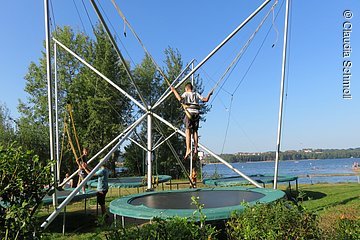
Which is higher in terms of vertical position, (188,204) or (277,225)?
(277,225)

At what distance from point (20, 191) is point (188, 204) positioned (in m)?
2.52

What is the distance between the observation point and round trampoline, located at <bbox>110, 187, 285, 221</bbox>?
2916 mm

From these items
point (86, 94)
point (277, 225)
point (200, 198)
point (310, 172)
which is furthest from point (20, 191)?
point (310, 172)

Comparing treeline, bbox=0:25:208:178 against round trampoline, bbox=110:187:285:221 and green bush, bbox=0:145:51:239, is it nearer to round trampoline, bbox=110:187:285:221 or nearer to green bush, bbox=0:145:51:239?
round trampoline, bbox=110:187:285:221

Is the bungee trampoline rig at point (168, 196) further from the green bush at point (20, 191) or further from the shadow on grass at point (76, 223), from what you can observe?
the green bush at point (20, 191)

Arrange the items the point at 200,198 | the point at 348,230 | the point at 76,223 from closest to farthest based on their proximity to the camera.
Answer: the point at 348,230
the point at 200,198
the point at 76,223

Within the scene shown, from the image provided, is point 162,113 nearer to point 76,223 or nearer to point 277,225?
point 76,223

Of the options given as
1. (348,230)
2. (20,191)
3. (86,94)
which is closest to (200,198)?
(348,230)

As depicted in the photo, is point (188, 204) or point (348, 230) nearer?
point (348, 230)

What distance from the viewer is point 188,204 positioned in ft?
12.1

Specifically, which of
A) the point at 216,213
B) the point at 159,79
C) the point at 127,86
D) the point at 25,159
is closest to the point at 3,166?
the point at 25,159

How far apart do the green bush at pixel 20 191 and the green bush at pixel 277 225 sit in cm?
109

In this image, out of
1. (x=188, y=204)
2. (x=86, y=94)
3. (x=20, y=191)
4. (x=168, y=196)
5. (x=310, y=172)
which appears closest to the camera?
(x=20, y=191)

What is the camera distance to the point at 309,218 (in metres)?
1.94
